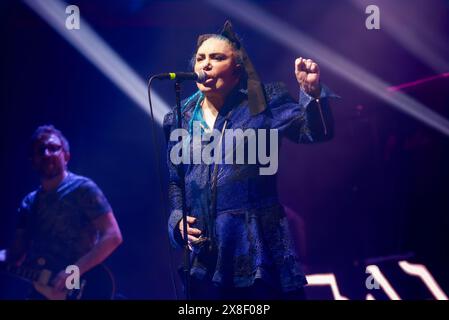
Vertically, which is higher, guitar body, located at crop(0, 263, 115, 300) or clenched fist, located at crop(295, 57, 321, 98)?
clenched fist, located at crop(295, 57, 321, 98)

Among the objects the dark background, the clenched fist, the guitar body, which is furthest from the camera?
the dark background

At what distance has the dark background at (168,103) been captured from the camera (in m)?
4.04

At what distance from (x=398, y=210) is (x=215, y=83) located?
2.10 m

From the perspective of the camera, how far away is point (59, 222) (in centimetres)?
393

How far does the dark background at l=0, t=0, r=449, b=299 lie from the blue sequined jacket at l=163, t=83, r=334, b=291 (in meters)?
1.36

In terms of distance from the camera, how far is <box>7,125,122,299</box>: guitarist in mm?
3900

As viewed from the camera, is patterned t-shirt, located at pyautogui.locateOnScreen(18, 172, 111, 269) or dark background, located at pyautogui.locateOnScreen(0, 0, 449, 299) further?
dark background, located at pyautogui.locateOnScreen(0, 0, 449, 299)

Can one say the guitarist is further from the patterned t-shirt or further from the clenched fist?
the clenched fist

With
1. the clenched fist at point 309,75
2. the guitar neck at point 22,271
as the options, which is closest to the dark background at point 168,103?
the guitar neck at point 22,271

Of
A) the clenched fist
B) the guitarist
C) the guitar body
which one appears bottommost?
the guitar body

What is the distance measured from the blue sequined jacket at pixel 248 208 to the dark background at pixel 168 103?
1360 mm

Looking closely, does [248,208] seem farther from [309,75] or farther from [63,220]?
[63,220]

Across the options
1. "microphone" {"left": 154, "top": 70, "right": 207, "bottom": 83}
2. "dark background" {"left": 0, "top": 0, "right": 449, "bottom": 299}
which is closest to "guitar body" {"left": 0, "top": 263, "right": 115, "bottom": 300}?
"dark background" {"left": 0, "top": 0, "right": 449, "bottom": 299}

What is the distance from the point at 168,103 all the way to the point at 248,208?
1.74 m
